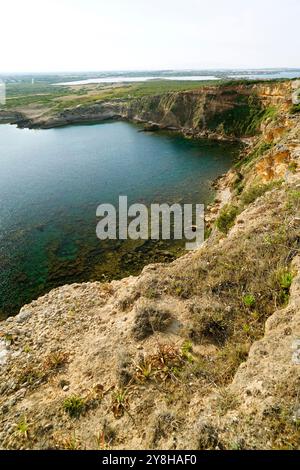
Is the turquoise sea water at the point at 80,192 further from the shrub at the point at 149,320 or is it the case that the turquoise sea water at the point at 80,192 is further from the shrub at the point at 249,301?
the shrub at the point at 249,301

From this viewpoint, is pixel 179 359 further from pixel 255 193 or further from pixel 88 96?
pixel 88 96

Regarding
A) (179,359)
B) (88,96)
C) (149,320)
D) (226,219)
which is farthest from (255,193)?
(88,96)

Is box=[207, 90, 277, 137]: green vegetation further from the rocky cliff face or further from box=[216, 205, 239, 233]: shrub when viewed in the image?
box=[216, 205, 239, 233]: shrub

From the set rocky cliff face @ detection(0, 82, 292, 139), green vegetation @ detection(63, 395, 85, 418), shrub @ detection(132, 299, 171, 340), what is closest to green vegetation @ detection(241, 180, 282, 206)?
shrub @ detection(132, 299, 171, 340)

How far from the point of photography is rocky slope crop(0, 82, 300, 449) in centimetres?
571

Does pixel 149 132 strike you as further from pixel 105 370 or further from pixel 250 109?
pixel 105 370

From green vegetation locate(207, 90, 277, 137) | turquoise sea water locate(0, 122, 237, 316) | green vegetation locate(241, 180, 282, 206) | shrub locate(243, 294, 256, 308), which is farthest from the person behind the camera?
green vegetation locate(207, 90, 277, 137)

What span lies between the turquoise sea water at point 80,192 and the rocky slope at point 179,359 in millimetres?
6981

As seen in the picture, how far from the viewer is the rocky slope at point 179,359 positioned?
571 cm

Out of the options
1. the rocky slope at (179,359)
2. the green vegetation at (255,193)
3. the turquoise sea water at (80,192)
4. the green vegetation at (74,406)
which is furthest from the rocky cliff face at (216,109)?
the green vegetation at (74,406)

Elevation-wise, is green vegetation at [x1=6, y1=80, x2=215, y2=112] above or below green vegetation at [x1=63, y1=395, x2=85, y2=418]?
above

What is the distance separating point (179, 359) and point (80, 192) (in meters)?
29.6

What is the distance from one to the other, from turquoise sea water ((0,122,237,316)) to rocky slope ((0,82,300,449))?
6981 mm
